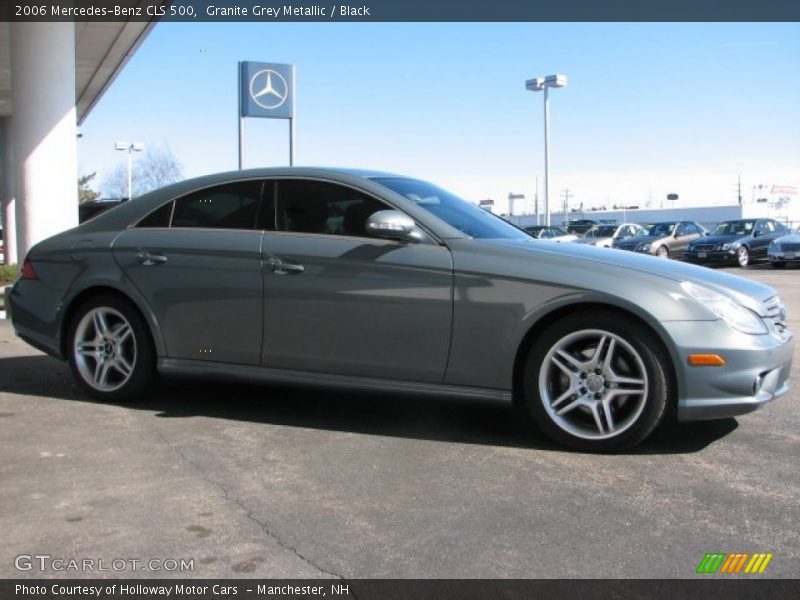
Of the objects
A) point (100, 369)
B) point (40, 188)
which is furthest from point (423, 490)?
point (40, 188)

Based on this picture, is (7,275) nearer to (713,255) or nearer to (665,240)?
(713,255)

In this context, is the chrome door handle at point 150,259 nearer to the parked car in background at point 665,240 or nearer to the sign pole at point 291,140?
the sign pole at point 291,140

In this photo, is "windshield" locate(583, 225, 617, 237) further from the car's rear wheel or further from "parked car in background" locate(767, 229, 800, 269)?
"parked car in background" locate(767, 229, 800, 269)

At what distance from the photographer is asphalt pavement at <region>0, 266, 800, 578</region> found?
2.95 metres

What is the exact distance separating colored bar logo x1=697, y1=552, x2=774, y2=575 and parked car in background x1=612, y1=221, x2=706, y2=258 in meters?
23.6

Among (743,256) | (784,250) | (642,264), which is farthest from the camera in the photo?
(743,256)

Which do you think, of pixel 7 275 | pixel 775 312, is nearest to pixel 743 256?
pixel 7 275

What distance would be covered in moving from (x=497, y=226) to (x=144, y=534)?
292 centimetres

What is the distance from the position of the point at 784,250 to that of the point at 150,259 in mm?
21225

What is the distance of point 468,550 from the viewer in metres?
3.02

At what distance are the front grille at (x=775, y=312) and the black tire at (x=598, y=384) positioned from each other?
0.75 m

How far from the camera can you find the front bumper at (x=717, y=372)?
13.1 ft

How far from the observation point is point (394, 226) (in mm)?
4480

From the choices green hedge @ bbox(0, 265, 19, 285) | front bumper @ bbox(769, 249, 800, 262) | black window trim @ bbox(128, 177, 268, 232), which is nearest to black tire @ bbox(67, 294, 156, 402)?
black window trim @ bbox(128, 177, 268, 232)
